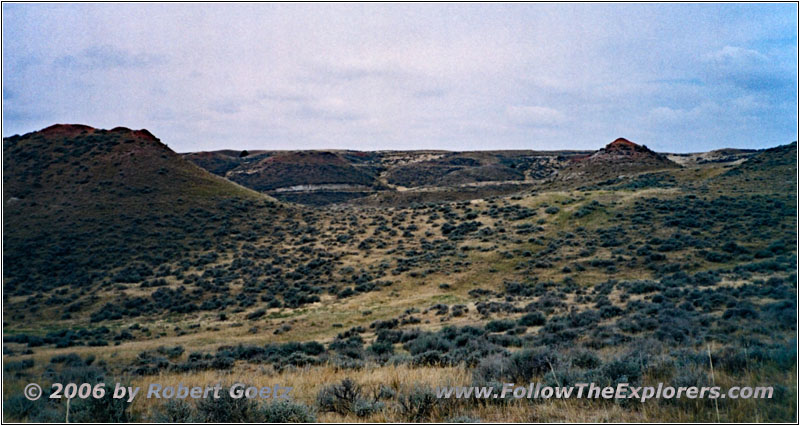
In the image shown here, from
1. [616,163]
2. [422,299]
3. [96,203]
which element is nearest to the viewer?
[422,299]

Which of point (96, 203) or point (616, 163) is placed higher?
point (616, 163)

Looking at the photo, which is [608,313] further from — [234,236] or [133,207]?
[133,207]

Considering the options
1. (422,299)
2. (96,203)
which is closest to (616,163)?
(422,299)

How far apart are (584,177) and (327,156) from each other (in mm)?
50533

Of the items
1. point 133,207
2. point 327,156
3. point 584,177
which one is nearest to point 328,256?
point 133,207

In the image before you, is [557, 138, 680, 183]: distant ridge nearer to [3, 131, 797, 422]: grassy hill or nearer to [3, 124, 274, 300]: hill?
[3, 131, 797, 422]: grassy hill

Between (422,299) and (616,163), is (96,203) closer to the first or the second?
(422,299)

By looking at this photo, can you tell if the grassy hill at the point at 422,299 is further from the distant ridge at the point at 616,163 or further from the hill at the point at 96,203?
the distant ridge at the point at 616,163

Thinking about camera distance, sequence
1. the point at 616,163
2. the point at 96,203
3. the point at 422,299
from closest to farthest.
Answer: the point at 422,299 < the point at 96,203 < the point at 616,163

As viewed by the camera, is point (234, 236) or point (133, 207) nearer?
point (234, 236)

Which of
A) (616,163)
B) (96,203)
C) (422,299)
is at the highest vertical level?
(616,163)

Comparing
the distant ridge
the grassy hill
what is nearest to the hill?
the grassy hill

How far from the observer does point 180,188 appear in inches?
1623

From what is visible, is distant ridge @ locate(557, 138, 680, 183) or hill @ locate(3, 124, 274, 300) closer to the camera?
hill @ locate(3, 124, 274, 300)
